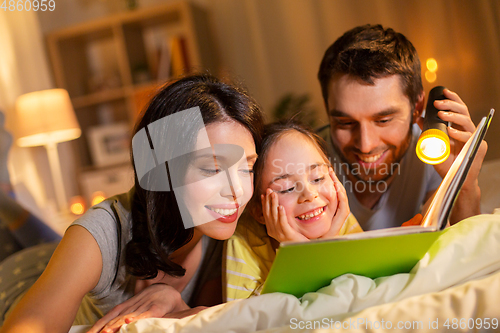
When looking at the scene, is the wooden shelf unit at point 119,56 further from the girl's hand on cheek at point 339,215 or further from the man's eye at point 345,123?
the girl's hand on cheek at point 339,215

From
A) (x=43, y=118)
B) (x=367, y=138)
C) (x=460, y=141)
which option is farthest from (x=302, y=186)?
(x=43, y=118)

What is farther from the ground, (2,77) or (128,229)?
(2,77)

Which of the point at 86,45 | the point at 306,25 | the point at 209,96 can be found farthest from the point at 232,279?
the point at 86,45

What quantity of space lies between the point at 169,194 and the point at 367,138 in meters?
0.51

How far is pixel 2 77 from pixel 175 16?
1.24m

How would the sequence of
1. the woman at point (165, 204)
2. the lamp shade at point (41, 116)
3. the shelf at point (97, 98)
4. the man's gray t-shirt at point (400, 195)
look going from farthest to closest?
the shelf at point (97, 98)
the lamp shade at point (41, 116)
the man's gray t-shirt at point (400, 195)
the woman at point (165, 204)

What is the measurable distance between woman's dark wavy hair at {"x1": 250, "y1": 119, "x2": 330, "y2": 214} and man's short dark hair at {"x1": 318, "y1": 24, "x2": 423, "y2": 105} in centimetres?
20

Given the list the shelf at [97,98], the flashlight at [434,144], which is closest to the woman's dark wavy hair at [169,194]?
the flashlight at [434,144]

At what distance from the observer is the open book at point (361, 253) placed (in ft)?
1.64

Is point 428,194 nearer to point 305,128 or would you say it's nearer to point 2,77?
point 305,128

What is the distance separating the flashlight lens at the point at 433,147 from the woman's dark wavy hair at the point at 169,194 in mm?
347

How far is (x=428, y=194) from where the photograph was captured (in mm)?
1105
